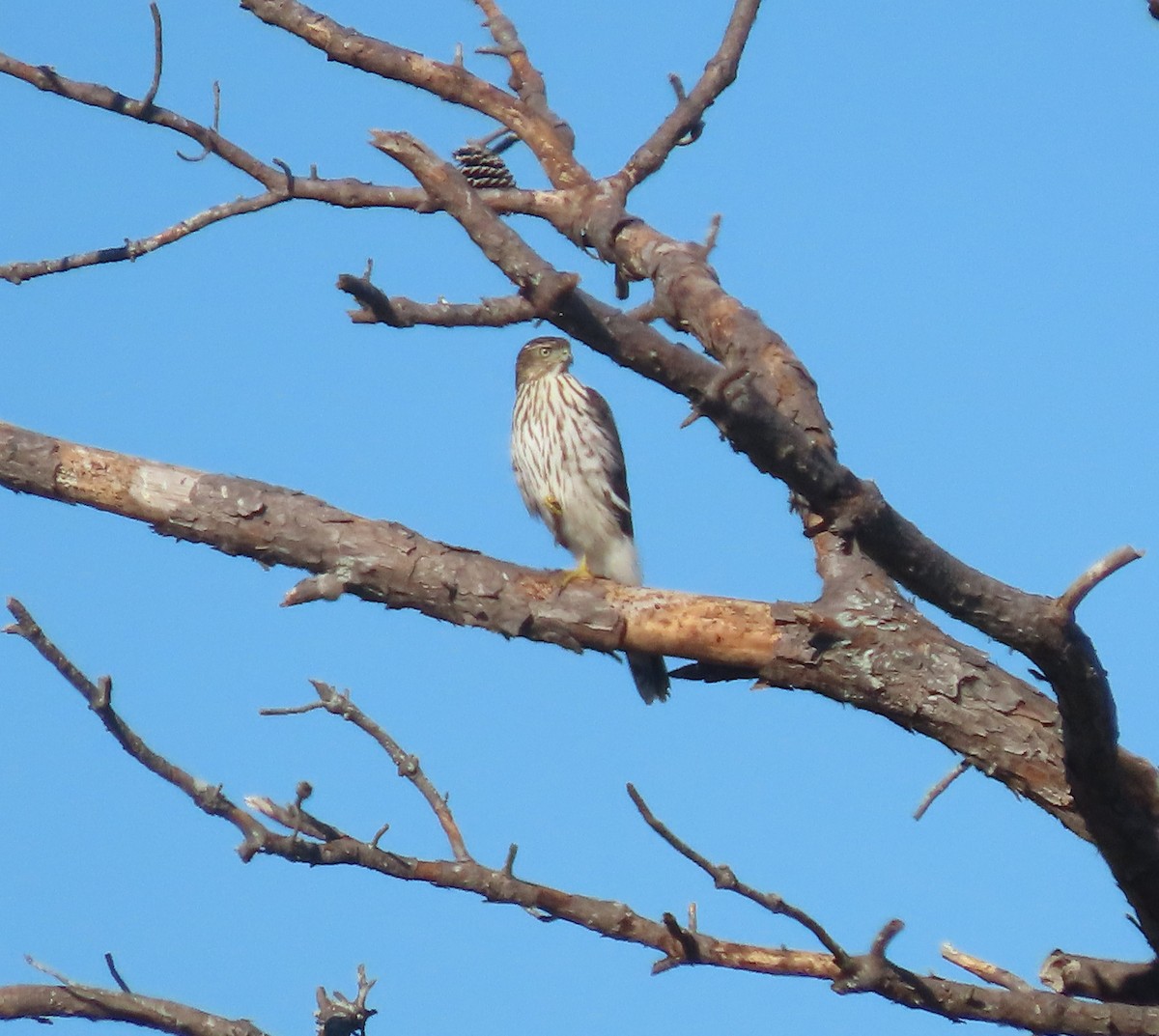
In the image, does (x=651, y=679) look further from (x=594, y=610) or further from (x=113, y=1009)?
(x=113, y=1009)

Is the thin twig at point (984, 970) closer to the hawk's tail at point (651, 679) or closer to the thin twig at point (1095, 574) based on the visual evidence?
the thin twig at point (1095, 574)

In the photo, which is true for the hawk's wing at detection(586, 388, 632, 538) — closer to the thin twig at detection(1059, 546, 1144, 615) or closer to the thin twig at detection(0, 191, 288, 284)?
the thin twig at detection(0, 191, 288, 284)

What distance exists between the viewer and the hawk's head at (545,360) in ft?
22.6

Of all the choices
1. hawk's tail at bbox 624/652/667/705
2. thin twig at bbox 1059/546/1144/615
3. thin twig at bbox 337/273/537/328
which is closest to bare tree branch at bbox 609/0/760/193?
hawk's tail at bbox 624/652/667/705

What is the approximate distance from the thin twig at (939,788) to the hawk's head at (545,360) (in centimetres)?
336

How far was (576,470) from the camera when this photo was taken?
6.55 m

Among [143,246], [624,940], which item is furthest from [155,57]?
[624,940]

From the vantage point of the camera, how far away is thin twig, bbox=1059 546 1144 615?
299 centimetres

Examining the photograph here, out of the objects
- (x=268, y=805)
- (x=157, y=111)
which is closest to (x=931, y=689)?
(x=268, y=805)

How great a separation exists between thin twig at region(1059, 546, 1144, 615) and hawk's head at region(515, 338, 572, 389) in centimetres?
400

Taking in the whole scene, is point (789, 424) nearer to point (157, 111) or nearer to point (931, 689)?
point (931, 689)

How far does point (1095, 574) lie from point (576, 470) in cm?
367

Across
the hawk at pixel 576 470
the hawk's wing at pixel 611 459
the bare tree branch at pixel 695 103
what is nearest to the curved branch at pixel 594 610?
the bare tree branch at pixel 695 103

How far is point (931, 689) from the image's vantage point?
3.60 m
